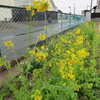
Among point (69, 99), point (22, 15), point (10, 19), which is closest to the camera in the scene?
point (69, 99)

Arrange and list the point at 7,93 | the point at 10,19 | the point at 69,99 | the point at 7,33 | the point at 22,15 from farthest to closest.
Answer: the point at 7,33
the point at 22,15
the point at 10,19
the point at 7,93
the point at 69,99

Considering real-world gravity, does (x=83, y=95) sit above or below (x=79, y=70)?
below

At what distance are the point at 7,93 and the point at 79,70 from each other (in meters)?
1.28

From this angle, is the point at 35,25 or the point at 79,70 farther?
the point at 35,25

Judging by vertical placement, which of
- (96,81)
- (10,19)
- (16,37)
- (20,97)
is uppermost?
(10,19)

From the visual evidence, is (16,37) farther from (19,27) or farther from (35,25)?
(35,25)

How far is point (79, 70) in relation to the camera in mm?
2133

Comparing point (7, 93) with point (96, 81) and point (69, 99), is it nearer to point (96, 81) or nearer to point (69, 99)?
point (69, 99)

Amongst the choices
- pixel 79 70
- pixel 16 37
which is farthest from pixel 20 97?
pixel 16 37

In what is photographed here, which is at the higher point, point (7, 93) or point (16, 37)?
point (16, 37)

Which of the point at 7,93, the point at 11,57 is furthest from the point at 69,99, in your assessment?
the point at 11,57

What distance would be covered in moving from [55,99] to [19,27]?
2.29 meters

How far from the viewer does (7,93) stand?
6.07 feet

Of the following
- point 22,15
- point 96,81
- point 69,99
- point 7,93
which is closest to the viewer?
point 69,99
